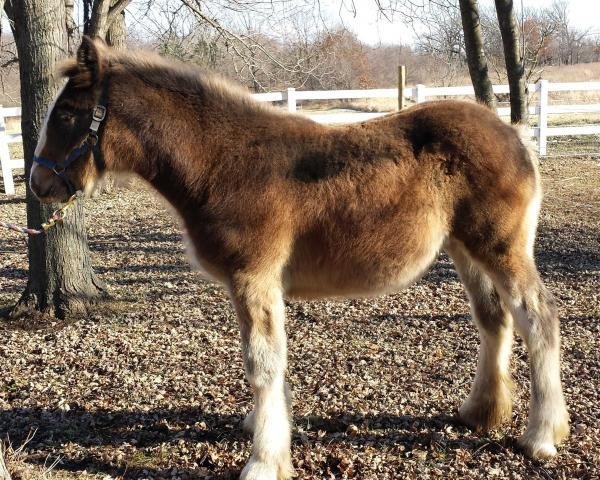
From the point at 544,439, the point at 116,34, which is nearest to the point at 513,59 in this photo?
the point at 544,439

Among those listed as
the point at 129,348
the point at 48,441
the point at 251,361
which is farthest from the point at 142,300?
the point at 251,361

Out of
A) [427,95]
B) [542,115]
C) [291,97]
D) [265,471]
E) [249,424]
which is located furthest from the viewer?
[542,115]

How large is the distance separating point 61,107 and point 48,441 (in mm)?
2094

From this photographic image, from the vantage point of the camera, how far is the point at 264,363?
10.3ft

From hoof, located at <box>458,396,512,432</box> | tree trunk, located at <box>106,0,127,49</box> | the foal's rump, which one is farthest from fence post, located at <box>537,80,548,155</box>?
the foal's rump

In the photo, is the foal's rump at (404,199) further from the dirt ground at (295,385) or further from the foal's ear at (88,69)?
the foal's ear at (88,69)

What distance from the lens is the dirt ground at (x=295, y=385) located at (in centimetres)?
337

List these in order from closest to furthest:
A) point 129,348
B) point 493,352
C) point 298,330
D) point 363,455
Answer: point 363,455
point 493,352
point 129,348
point 298,330

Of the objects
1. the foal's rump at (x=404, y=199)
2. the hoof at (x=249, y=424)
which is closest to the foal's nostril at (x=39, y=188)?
the foal's rump at (x=404, y=199)

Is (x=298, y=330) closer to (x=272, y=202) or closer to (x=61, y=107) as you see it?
(x=272, y=202)

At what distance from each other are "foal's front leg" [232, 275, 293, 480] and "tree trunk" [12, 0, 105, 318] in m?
2.81

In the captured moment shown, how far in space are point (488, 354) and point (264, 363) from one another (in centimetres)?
157

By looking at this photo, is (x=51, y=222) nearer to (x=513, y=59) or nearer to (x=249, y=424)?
(x=249, y=424)

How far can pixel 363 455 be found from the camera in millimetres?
3416
